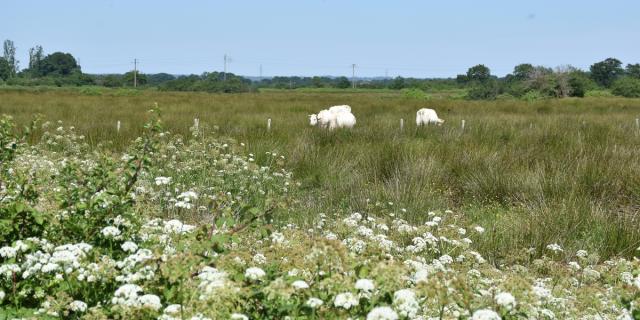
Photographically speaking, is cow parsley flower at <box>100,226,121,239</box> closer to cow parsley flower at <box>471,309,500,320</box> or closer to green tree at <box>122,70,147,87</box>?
cow parsley flower at <box>471,309,500,320</box>

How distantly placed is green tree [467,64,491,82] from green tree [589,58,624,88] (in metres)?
18.3

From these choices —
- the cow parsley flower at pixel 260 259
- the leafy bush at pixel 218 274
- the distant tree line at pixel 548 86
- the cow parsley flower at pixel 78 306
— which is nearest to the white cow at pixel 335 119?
the leafy bush at pixel 218 274

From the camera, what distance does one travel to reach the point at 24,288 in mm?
3465

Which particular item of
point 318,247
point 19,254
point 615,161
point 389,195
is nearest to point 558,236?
point 389,195

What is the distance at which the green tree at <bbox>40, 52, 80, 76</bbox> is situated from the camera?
488 ft

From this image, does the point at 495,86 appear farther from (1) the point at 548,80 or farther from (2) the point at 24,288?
(2) the point at 24,288

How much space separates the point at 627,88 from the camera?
228 ft

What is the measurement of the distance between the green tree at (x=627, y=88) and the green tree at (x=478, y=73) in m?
47.3

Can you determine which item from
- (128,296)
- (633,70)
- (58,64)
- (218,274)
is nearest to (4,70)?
(58,64)

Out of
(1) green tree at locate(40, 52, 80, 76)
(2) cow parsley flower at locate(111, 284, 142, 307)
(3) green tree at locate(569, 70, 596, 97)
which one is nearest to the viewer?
(2) cow parsley flower at locate(111, 284, 142, 307)

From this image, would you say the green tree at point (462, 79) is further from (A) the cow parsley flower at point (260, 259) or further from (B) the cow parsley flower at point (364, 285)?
(B) the cow parsley flower at point (364, 285)

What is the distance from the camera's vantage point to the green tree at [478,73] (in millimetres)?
120562

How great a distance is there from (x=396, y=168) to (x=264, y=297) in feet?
21.2

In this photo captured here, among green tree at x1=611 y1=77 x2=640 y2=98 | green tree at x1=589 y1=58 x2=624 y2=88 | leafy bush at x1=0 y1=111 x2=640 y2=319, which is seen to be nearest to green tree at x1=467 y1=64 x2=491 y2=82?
green tree at x1=589 y1=58 x2=624 y2=88
